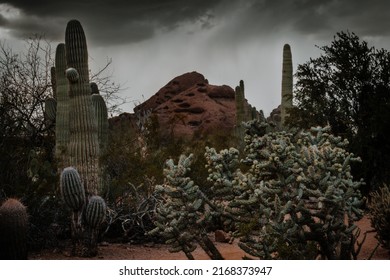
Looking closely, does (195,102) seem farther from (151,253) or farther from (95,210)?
(95,210)

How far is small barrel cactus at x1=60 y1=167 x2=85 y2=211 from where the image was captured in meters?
8.18

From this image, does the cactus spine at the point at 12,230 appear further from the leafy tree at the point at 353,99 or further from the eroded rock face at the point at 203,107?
the eroded rock face at the point at 203,107

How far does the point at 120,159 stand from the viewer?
12023mm

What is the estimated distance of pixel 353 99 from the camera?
11898 mm

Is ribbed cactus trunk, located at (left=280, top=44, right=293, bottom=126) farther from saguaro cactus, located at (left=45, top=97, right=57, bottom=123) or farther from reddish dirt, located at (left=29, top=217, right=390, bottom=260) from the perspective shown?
reddish dirt, located at (left=29, top=217, right=390, bottom=260)

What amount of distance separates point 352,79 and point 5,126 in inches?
239

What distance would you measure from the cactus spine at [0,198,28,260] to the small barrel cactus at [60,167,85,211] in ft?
3.04

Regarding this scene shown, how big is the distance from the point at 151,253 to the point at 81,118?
2.09 meters

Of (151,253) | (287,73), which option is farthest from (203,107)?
(151,253)

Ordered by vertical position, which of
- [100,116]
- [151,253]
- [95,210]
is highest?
[100,116]

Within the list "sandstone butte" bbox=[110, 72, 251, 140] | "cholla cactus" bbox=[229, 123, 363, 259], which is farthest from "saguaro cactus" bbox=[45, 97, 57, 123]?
"sandstone butte" bbox=[110, 72, 251, 140]
